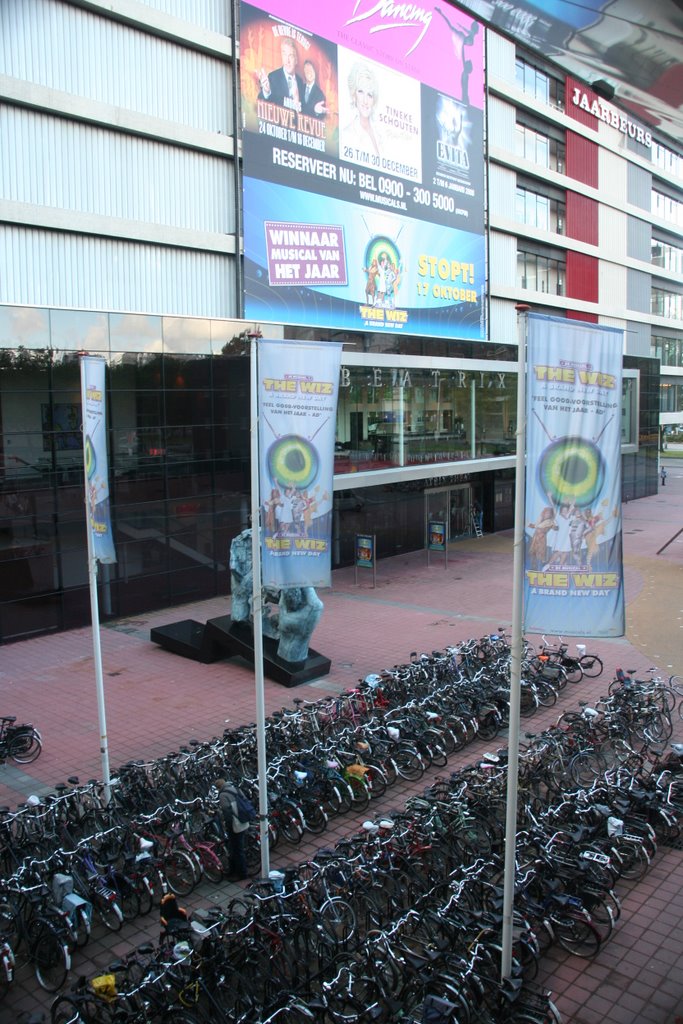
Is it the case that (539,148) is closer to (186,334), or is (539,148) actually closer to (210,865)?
(186,334)

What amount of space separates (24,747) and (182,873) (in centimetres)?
438

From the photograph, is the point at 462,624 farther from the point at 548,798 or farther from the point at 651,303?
the point at 651,303

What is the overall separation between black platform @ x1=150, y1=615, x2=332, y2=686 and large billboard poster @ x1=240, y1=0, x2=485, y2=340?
9466mm

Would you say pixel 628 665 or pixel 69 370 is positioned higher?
pixel 69 370

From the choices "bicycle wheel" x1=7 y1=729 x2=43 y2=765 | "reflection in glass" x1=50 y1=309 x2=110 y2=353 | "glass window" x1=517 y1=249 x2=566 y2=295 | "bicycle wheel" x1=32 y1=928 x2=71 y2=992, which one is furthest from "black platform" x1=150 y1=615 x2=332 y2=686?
"glass window" x1=517 y1=249 x2=566 y2=295

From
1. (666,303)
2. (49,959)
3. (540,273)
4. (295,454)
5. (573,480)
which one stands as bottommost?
(49,959)

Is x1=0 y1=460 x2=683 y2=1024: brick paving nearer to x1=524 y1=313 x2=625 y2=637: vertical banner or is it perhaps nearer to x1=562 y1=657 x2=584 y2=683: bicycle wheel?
x1=562 y1=657 x2=584 y2=683: bicycle wheel

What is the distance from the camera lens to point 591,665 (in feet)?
50.4

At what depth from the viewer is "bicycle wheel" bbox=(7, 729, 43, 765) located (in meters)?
12.1

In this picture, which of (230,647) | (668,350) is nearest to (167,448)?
(230,647)

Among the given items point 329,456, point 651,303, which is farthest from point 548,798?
point 651,303

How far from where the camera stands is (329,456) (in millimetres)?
9266

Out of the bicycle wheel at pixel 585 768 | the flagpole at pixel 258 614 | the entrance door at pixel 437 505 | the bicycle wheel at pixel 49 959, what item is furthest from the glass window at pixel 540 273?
the bicycle wheel at pixel 49 959

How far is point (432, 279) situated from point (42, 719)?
20.0m
